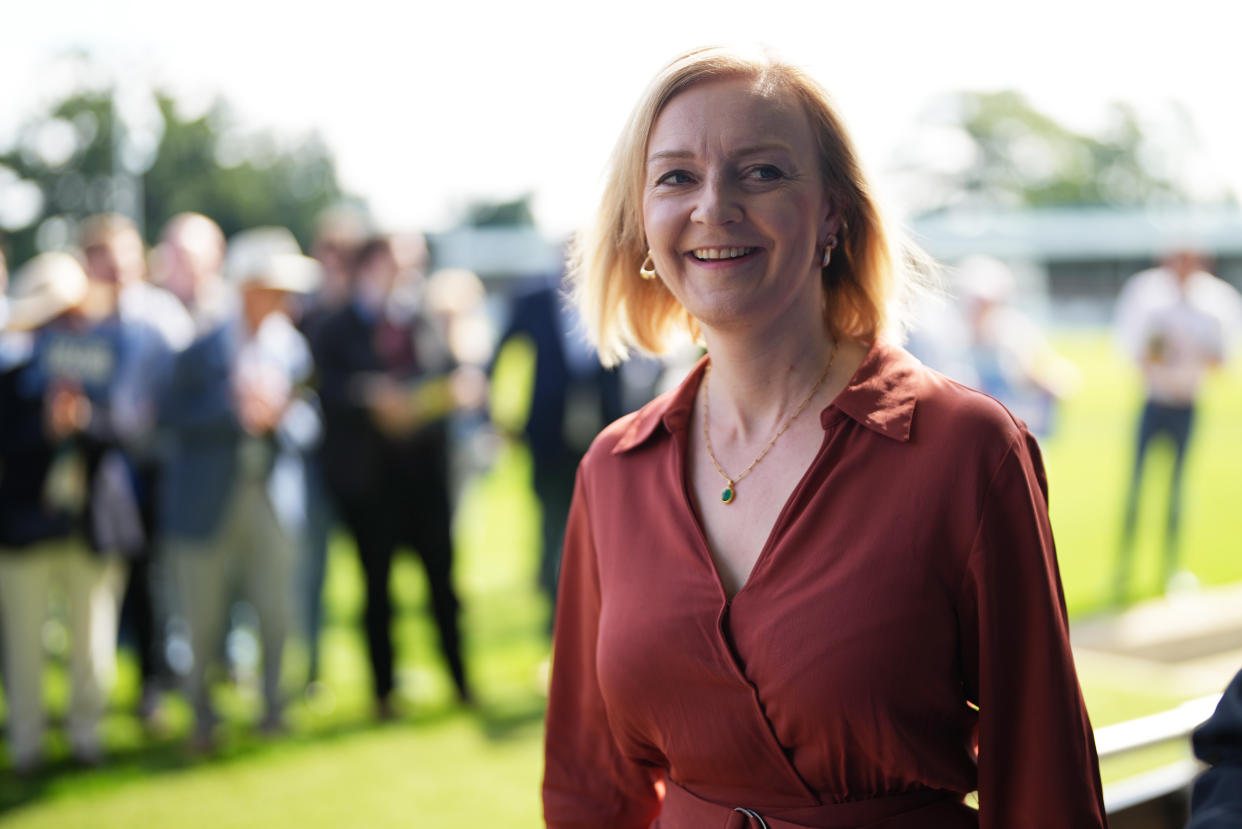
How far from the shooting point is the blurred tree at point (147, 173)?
5200 cm

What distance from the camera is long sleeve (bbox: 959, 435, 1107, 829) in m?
1.56

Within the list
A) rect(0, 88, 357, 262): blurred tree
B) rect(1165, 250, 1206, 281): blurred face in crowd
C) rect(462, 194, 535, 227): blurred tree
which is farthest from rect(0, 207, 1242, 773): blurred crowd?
rect(462, 194, 535, 227): blurred tree

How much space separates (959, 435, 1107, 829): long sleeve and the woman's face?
46 cm

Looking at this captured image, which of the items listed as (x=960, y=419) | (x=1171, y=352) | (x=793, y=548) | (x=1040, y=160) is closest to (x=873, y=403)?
(x=960, y=419)

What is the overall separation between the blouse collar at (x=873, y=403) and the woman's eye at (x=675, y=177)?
41 centimetres

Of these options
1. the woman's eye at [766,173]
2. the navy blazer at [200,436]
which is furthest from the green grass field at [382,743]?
the woman's eye at [766,173]

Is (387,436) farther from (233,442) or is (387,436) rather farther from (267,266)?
(267,266)

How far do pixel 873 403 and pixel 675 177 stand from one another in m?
0.48

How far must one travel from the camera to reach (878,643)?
1.56m

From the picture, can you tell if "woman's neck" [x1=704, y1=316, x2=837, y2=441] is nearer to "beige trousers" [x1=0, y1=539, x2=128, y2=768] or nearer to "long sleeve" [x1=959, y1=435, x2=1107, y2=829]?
"long sleeve" [x1=959, y1=435, x2=1107, y2=829]

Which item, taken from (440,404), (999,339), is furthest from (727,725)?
(999,339)

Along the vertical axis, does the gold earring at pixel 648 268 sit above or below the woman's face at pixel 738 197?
below

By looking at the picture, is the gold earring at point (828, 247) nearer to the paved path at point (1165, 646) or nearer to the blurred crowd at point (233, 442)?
the blurred crowd at point (233, 442)

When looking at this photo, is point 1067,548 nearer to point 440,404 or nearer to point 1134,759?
point 1134,759
